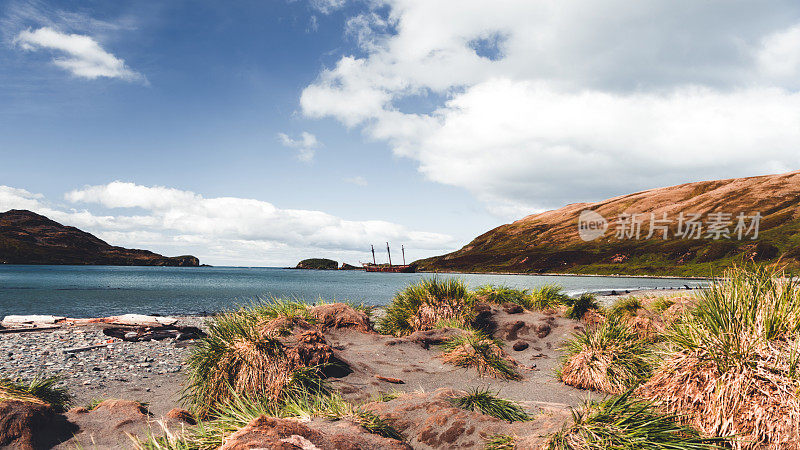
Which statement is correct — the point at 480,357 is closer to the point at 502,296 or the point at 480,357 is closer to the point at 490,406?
the point at 490,406

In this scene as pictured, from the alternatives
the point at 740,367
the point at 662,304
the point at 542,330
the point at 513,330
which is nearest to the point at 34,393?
the point at 740,367

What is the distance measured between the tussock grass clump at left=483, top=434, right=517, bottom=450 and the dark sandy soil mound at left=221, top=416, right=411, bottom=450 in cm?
94

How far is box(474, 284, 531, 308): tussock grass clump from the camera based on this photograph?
15977mm

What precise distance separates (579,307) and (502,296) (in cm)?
295

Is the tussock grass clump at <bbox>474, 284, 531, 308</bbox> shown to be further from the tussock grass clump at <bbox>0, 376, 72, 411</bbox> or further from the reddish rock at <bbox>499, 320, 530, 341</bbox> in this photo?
the tussock grass clump at <bbox>0, 376, 72, 411</bbox>

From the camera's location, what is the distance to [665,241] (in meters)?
120

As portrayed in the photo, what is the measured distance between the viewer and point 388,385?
8.70 m

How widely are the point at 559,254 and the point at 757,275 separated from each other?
141 m

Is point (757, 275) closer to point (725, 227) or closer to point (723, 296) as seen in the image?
point (723, 296)

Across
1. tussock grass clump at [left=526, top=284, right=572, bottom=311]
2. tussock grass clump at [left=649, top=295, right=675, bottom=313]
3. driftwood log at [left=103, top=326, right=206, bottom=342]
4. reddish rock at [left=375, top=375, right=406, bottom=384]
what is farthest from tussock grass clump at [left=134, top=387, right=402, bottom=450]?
driftwood log at [left=103, top=326, right=206, bottom=342]

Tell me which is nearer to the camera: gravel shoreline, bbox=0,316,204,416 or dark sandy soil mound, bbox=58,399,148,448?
dark sandy soil mound, bbox=58,399,148,448

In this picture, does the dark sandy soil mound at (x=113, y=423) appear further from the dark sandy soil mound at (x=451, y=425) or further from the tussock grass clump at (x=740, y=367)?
the tussock grass clump at (x=740, y=367)

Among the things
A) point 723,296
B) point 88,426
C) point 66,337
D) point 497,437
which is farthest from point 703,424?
point 66,337

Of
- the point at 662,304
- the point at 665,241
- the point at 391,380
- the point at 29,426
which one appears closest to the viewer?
the point at 29,426
